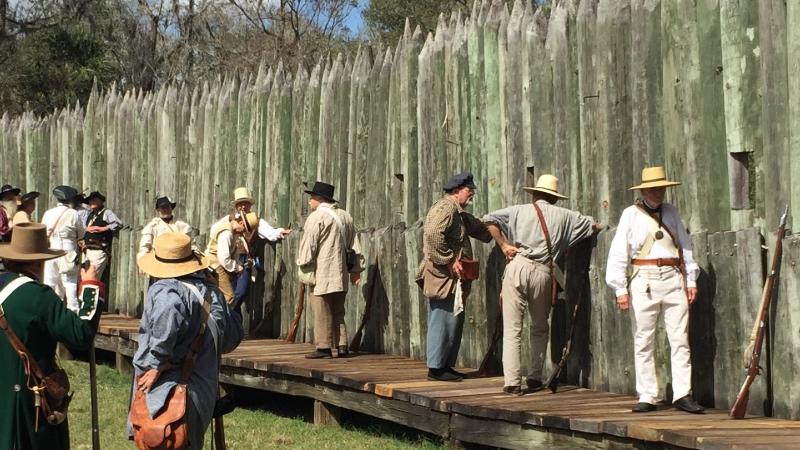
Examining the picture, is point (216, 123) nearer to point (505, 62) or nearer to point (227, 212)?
point (227, 212)

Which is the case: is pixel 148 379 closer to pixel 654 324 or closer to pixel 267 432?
pixel 654 324

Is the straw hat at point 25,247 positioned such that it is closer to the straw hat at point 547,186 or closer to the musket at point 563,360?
the straw hat at point 547,186

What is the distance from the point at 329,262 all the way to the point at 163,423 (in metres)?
5.64

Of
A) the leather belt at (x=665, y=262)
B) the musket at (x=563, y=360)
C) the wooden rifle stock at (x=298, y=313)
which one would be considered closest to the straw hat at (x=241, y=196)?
the wooden rifle stock at (x=298, y=313)

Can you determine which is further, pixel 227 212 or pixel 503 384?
pixel 227 212

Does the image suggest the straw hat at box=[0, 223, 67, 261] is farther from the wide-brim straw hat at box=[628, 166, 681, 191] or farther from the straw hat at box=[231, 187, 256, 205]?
the straw hat at box=[231, 187, 256, 205]

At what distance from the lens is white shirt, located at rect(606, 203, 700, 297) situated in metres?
8.59

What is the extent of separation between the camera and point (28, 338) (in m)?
6.54

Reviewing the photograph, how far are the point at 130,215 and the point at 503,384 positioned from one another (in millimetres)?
8842

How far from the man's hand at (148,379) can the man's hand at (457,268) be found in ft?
13.9

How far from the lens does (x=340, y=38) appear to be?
40.3 meters

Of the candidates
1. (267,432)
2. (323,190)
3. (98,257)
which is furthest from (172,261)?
(98,257)

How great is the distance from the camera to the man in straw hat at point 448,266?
10461 millimetres

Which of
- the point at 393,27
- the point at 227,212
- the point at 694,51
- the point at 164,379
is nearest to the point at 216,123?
the point at 227,212
